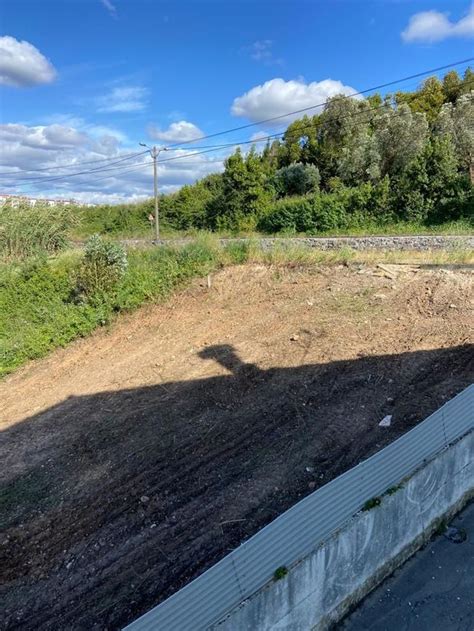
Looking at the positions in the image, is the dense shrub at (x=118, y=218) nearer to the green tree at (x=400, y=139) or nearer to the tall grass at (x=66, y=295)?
the green tree at (x=400, y=139)

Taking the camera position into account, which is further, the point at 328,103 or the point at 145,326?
the point at 328,103

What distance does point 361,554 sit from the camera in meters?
2.47

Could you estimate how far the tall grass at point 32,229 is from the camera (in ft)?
49.8

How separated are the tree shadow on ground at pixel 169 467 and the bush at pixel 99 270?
3.99 m

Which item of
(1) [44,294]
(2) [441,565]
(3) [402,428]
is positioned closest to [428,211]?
(1) [44,294]

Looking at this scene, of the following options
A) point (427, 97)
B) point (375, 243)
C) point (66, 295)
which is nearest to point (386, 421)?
point (66, 295)

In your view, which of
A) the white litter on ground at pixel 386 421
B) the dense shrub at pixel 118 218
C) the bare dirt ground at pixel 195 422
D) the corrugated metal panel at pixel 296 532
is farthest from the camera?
the dense shrub at pixel 118 218

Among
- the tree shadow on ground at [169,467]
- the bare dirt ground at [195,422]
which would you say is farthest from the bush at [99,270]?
the tree shadow on ground at [169,467]

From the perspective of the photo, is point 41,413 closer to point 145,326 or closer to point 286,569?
point 145,326

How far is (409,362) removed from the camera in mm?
5402

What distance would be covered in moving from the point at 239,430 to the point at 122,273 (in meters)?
6.27

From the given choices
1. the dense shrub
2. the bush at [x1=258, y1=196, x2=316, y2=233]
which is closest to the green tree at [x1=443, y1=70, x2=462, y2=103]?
the bush at [x1=258, y1=196, x2=316, y2=233]

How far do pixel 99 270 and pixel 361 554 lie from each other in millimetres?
8358

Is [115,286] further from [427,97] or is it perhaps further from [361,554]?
[427,97]
